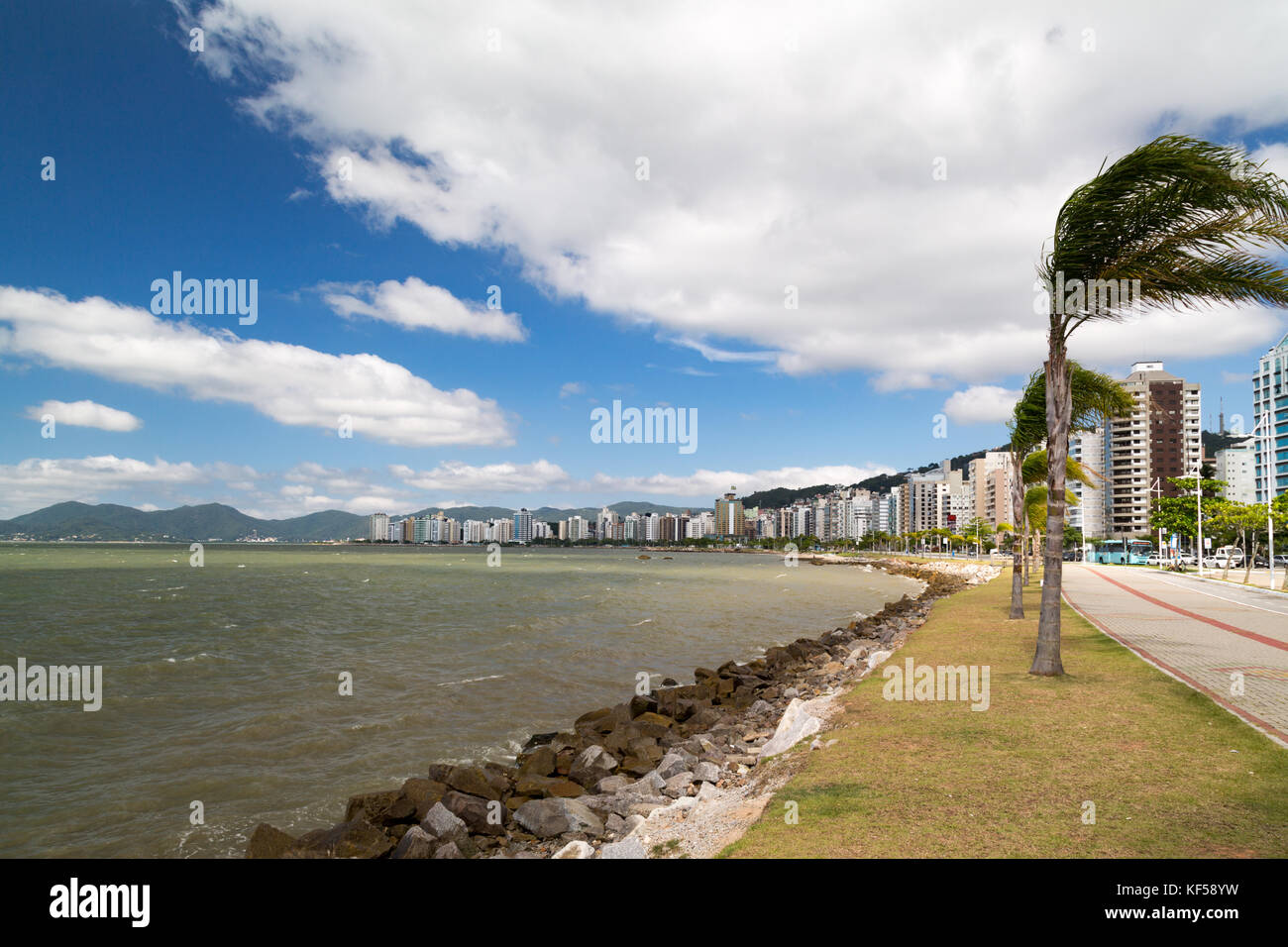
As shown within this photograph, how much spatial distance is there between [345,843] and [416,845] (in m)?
0.96

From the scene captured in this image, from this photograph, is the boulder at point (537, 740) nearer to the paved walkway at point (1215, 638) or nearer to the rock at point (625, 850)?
the rock at point (625, 850)

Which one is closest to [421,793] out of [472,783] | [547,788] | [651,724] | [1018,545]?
[472,783]

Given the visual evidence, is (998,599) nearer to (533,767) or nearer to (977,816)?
(533,767)

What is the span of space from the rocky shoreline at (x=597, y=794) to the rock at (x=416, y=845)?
0.01 meters

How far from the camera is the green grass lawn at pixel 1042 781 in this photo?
5.32 m

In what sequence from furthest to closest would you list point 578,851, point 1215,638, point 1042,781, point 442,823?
point 1215,638
point 442,823
point 578,851
point 1042,781

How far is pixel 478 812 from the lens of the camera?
9.45 meters

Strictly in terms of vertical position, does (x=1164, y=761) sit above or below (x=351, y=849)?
above

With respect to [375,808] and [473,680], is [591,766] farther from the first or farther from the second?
[473,680]

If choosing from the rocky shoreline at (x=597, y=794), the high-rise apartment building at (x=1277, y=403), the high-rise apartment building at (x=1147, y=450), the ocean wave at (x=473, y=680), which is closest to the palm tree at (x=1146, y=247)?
the rocky shoreline at (x=597, y=794)
